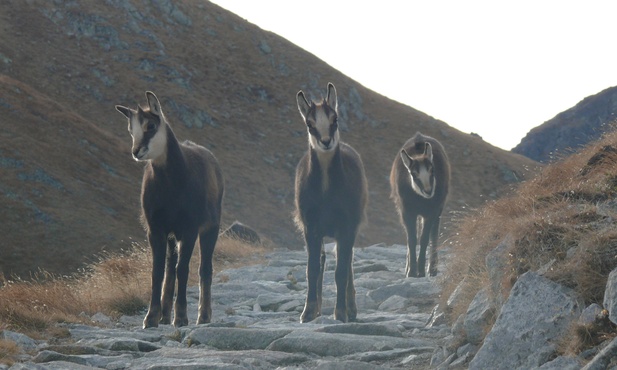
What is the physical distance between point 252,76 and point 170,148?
67.1 metres

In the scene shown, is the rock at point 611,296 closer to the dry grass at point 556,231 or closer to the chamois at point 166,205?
the dry grass at point 556,231

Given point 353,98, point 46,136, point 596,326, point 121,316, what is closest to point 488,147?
point 353,98

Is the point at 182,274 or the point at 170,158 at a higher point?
the point at 170,158

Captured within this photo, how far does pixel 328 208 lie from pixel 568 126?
319 ft

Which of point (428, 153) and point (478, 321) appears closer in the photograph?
point (478, 321)

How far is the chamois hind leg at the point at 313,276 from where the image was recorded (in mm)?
12344

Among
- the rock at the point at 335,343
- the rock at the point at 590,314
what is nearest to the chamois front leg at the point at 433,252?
the rock at the point at 335,343

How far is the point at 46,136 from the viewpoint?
181ft

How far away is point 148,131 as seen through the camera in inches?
473

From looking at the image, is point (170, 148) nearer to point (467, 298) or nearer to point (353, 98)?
point (467, 298)

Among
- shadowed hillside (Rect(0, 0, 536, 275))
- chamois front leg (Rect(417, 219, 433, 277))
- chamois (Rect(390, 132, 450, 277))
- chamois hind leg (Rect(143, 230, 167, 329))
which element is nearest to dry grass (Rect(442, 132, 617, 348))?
chamois hind leg (Rect(143, 230, 167, 329))

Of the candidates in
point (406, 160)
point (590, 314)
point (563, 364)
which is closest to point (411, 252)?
point (406, 160)

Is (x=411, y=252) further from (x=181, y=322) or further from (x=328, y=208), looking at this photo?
(x=181, y=322)

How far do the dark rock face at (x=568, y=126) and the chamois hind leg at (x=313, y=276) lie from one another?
75.8m
